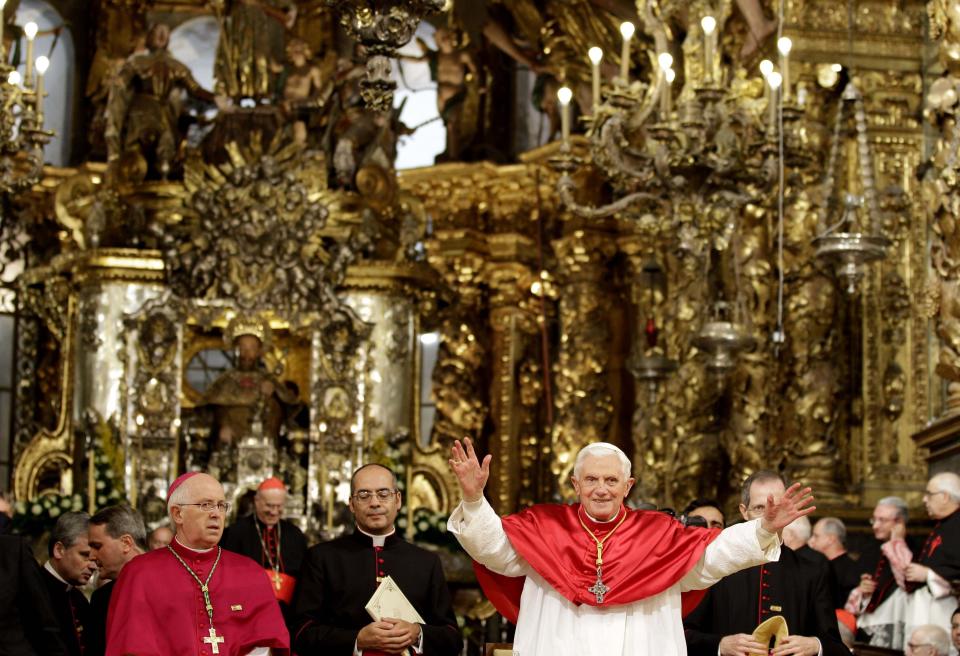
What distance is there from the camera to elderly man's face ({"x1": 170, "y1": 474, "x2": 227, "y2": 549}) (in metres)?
7.55

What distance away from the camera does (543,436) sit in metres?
20.5

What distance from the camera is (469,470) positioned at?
7094 millimetres

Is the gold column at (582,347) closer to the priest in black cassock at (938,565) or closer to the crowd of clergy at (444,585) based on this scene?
the priest in black cassock at (938,565)

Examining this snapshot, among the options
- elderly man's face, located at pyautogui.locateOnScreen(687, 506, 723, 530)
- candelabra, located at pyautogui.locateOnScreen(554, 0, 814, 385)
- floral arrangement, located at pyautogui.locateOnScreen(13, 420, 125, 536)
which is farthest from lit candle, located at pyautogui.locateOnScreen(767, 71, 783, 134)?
floral arrangement, located at pyautogui.locateOnScreen(13, 420, 125, 536)

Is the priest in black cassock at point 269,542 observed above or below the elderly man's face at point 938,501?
below

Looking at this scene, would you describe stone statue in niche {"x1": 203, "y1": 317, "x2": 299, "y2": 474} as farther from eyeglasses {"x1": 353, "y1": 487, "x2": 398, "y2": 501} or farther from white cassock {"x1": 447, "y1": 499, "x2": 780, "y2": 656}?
white cassock {"x1": 447, "y1": 499, "x2": 780, "y2": 656}

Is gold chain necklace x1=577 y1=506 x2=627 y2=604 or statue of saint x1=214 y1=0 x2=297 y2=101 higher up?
statue of saint x1=214 y1=0 x2=297 y2=101

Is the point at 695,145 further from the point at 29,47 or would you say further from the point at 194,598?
the point at 194,598

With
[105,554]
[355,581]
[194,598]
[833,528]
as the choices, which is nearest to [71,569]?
[105,554]

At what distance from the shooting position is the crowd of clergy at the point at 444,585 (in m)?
7.38

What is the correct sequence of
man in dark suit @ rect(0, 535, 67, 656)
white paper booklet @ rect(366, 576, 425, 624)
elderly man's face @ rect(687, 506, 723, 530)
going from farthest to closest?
elderly man's face @ rect(687, 506, 723, 530), white paper booklet @ rect(366, 576, 425, 624), man in dark suit @ rect(0, 535, 67, 656)

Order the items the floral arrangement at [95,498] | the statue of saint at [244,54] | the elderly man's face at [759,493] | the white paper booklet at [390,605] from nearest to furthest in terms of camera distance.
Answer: the white paper booklet at [390,605], the elderly man's face at [759,493], the floral arrangement at [95,498], the statue of saint at [244,54]

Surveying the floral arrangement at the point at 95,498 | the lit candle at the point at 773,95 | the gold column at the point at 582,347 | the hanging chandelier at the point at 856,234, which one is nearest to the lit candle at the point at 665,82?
the lit candle at the point at 773,95

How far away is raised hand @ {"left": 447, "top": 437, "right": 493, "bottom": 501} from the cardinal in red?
3.37 feet
